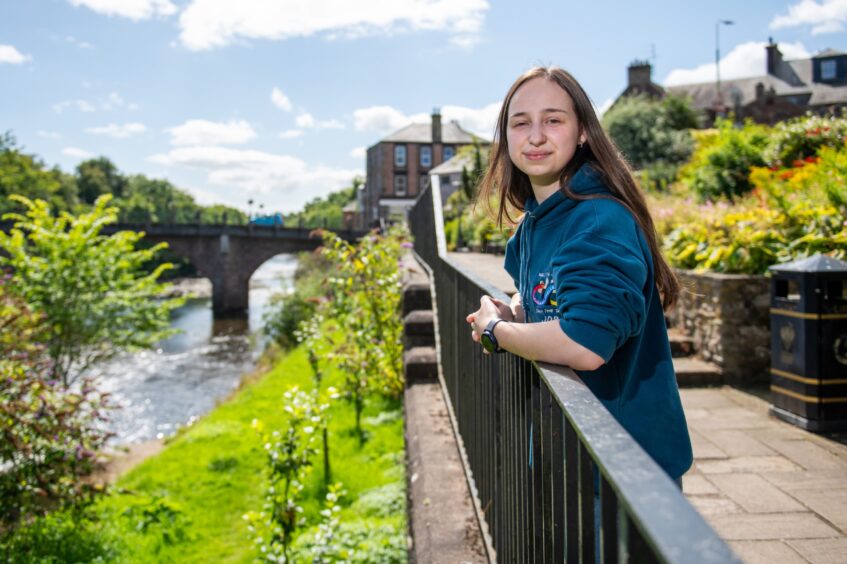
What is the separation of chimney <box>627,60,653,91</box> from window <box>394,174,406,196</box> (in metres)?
22.4

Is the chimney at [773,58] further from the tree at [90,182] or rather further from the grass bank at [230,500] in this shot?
the tree at [90,182]

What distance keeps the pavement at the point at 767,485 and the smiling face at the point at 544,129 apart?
214cm

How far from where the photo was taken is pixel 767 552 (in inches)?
116

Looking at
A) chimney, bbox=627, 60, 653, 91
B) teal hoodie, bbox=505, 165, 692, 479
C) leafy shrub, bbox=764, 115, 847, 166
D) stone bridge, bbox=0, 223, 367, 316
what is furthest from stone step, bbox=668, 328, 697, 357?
chimney, bbox=627, 60, 653, 91

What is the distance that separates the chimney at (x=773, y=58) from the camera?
60.1 metres

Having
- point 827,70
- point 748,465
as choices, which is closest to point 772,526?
point 748,465

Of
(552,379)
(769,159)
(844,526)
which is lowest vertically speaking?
(844,526)

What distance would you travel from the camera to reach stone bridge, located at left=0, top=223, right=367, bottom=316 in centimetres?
4488

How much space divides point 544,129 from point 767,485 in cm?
296

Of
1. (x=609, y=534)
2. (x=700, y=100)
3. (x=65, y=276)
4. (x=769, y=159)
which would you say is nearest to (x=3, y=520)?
(x=65, y=276)

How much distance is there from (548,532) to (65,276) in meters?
12.5

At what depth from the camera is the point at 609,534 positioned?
1001mm

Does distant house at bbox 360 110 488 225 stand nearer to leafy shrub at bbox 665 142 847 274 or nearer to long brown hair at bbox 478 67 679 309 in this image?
leafy shrub at bbox 665 142 847 274

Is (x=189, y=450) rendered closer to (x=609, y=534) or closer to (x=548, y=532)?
(x=548, y=532)
